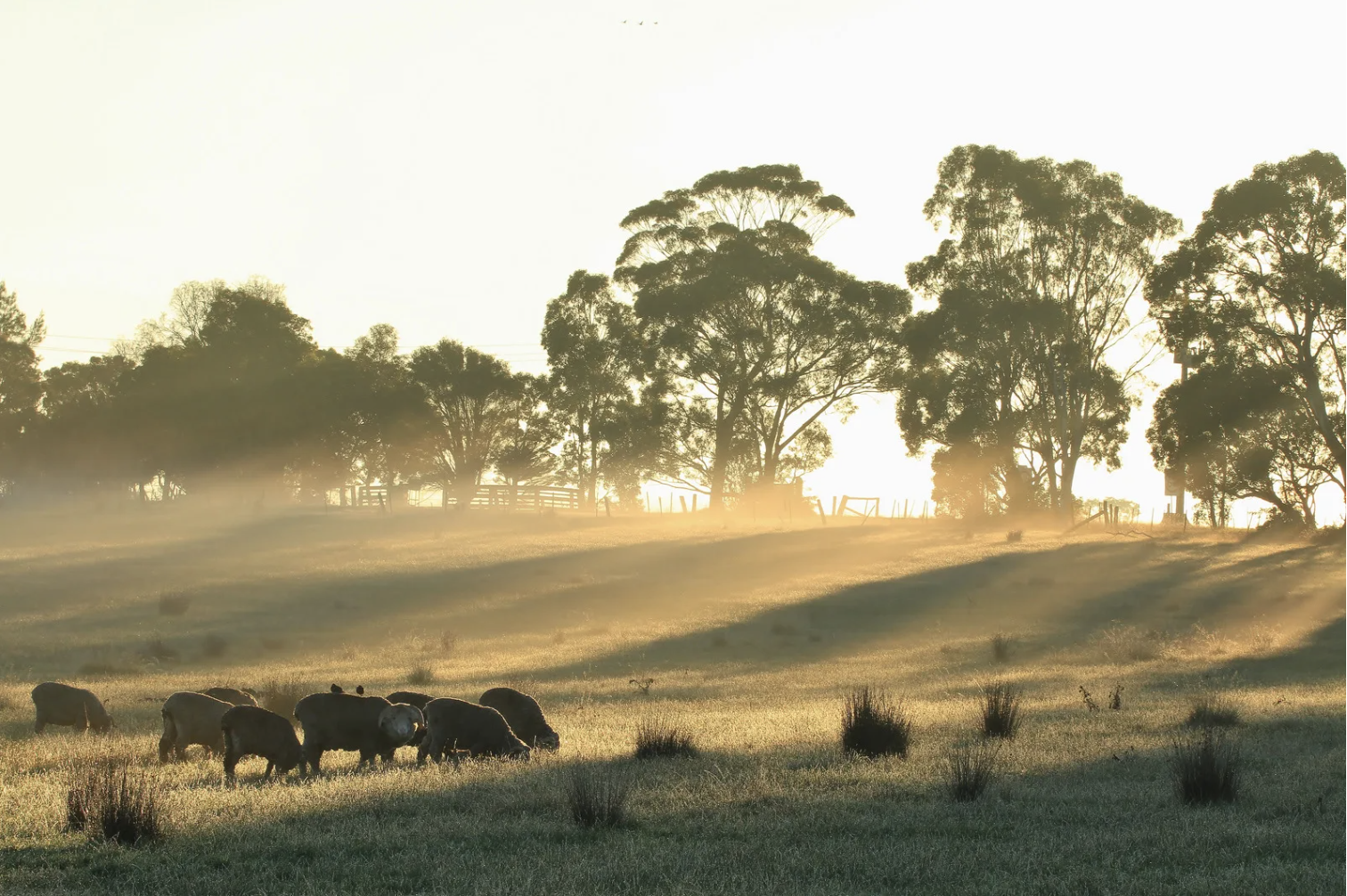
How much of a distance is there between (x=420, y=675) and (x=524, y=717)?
8.49m

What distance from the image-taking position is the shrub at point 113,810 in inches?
316

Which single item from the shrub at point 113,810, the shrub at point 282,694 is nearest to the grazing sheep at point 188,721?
the shrub at point 282,694

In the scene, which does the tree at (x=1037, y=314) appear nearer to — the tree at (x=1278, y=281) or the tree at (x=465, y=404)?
the tree at (x=1278, y=281)

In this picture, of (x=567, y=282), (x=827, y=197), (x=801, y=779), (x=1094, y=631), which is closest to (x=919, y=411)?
(x=827, y=197)

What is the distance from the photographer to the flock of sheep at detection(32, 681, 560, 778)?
1091 cm

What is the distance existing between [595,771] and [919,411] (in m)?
48.7

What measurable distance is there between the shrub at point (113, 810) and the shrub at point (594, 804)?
2618 mm

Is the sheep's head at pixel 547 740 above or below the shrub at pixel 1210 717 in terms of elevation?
above

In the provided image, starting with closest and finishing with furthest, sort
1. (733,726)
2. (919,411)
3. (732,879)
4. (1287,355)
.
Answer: (732,879) < (733,726) < (1287,355) < (919,411)

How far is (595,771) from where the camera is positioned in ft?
34.5

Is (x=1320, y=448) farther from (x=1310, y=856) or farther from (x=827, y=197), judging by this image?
(x=1310, y=856)

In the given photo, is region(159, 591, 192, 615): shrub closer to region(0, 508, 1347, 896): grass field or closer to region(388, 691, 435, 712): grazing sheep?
region(0, 508, 1347, 896): grass field

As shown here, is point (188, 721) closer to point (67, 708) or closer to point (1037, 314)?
point (67, 708)

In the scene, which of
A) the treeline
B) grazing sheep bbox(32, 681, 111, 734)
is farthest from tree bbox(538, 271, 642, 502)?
grazing sheep bbox(32, 681, 111, 734)
